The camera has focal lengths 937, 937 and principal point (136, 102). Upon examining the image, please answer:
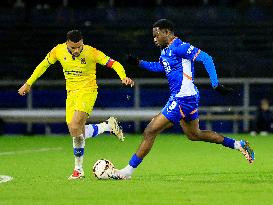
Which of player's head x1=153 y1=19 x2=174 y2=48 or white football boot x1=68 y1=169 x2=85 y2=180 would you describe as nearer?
player's head x1=153 y1=19 x2=174 y2=48

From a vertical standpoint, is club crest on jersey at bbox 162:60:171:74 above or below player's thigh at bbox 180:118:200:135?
above

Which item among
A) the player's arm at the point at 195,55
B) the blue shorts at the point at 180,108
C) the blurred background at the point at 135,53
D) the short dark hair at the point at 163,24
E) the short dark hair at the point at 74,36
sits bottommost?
the blurred background at the point at 135,53

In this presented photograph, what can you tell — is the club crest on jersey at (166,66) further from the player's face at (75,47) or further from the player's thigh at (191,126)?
the player's face at (75,47)

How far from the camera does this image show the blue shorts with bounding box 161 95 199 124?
41.1 ft

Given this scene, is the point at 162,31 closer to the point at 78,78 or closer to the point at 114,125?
the point at 78,78

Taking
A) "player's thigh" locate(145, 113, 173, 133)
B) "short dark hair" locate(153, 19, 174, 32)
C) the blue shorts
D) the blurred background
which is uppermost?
"short dark hair" locate(153, 19, 174, 32)

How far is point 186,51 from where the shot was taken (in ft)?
41.0

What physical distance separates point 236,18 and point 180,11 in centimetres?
194

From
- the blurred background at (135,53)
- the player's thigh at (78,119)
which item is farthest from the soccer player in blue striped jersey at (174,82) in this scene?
the blurred background at (135,53)

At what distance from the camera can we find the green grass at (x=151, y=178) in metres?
10.2

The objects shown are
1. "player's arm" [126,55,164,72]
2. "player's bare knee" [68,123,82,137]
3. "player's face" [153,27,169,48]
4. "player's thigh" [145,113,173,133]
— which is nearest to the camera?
"player's thigh" [145,113,173,133]

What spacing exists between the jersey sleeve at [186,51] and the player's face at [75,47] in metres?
1.52

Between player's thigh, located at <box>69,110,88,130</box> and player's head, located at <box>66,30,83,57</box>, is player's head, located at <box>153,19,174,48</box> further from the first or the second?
player's thigh, located at <box>69,110,88,130</box>

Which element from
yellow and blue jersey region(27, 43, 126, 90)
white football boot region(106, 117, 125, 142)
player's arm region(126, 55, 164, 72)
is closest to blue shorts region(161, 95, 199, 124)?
player's arm region(126, 55, 164, 72)
